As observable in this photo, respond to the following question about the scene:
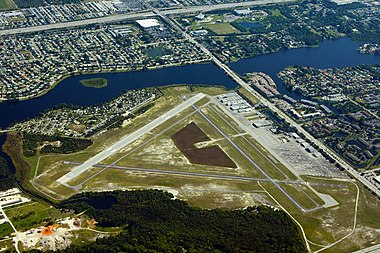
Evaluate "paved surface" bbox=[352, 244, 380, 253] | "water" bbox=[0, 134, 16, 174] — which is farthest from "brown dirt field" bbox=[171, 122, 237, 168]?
"water" bbox=[0, 134, 16, 174]

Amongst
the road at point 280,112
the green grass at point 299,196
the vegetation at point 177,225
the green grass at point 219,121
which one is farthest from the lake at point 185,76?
the green grass at point 299,196

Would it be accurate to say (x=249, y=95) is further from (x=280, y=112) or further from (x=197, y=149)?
(x=197, y=149)

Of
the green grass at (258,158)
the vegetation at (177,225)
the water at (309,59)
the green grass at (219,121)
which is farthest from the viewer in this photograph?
the water at (309,59)

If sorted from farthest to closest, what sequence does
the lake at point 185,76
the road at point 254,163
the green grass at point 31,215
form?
1. the lake at point 185,76
2. the road at point 254,163
3. the green grass at point 31,215

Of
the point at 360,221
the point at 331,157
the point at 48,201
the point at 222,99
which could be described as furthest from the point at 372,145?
the point at 48,201

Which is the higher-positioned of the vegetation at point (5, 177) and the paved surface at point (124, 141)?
the vegetation at point (5, 177)

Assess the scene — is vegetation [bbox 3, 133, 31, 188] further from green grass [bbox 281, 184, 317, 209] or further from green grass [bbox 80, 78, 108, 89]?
green grass [bbox 281, 184, 317, 209]

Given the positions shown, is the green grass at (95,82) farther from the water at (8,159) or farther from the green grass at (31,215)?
the green grass at (31,215)
